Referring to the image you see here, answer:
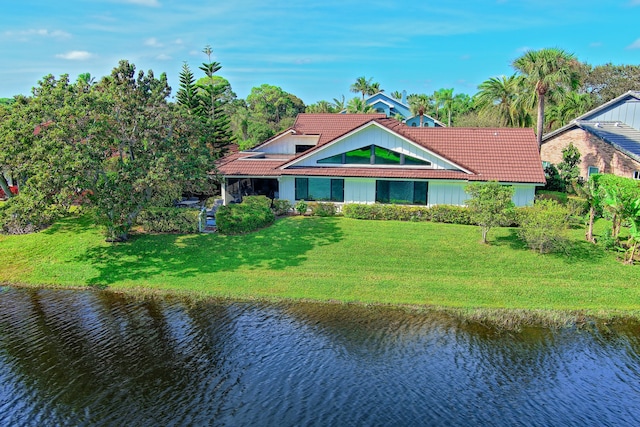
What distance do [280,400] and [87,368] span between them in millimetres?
6582

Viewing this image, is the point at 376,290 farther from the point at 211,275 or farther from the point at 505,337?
the point at 211,275

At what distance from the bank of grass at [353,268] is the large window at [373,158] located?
174 inches

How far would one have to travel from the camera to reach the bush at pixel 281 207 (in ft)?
97.2

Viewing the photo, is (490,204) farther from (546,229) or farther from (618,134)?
(618,134)

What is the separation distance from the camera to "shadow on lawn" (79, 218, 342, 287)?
73.7 feet

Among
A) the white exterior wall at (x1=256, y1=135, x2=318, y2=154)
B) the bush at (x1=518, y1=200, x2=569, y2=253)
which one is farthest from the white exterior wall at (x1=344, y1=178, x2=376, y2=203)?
the white exterior wall at (x1=256, y1=135, x2=318, y2=154)

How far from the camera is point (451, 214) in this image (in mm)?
27422

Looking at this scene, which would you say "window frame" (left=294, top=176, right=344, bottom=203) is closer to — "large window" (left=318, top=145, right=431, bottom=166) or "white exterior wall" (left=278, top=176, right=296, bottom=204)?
"white exterior wall" (left=278, top=176, right=296, bottom=204)

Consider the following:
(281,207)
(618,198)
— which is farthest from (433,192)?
(618,198)

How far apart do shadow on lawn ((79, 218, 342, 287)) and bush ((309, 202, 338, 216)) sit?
7.90 ft

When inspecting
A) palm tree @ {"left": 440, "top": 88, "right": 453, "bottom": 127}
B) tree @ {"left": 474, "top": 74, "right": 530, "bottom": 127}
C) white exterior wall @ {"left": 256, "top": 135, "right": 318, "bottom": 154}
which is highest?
palm tree @ {"left": 440, "top": 88, "right": 453, "bottom": 127}

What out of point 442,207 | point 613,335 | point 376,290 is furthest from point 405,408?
point 442,207

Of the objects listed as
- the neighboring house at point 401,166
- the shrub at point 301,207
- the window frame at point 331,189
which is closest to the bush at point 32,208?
the neighboring house at point 401,166

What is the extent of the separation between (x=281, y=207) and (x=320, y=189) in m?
2.87
